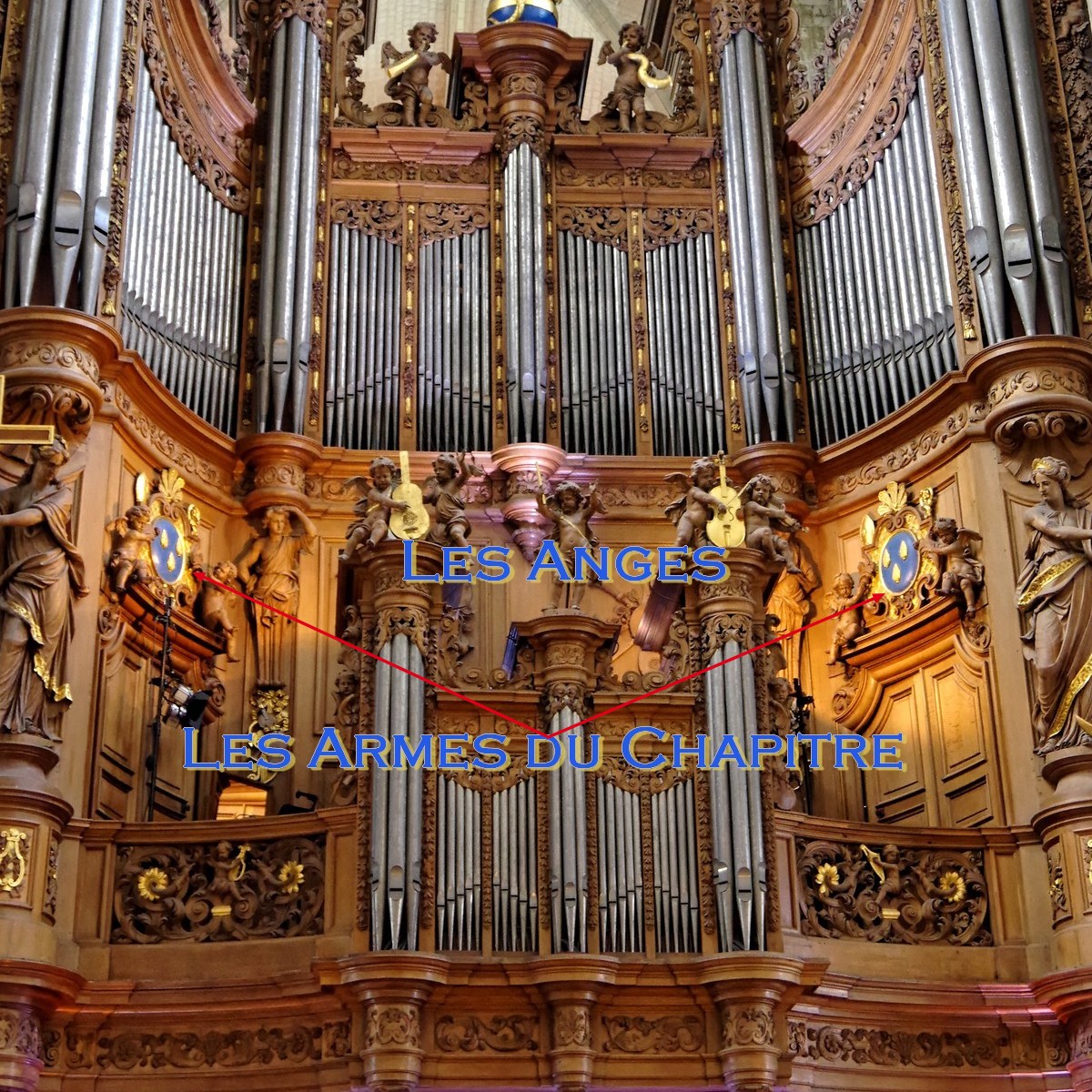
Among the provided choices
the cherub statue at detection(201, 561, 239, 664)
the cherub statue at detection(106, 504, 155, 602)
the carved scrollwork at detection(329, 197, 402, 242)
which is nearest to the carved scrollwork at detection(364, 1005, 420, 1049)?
the cherub statue at detection(106, 504, 155, 602)

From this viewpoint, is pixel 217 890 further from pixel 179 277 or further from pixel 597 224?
pixel 597 224

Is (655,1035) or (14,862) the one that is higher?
(14,862)

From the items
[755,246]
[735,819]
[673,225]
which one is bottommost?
[735,819]

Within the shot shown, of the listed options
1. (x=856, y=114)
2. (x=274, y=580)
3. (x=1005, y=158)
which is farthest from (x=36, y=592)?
(x=856, y=114)

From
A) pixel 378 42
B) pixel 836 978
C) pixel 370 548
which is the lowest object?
pixel 836 978

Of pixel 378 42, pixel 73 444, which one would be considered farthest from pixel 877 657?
pixel 378 42

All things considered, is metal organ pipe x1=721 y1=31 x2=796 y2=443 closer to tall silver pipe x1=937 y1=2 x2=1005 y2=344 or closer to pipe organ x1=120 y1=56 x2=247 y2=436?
tall silver pipe x1=937 y1=2 x2=1005 y2=344

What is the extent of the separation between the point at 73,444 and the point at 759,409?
23.5 ft

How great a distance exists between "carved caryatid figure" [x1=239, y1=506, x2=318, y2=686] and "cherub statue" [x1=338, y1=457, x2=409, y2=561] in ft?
9.47

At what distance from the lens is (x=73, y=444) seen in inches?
703

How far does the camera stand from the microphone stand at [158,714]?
57.6 ft

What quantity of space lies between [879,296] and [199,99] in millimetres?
7489

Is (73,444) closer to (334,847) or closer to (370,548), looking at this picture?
(370,548)

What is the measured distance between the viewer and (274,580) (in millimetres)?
20031
